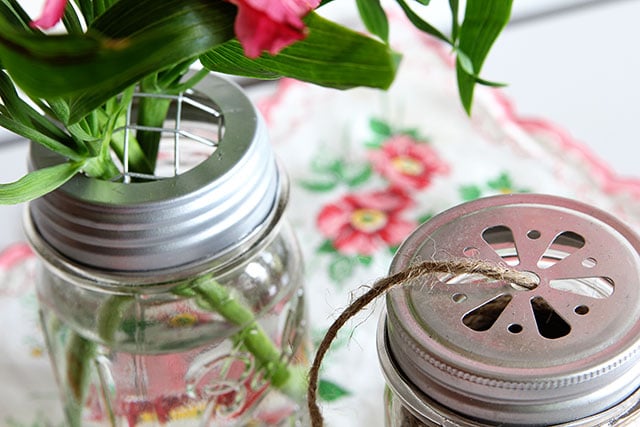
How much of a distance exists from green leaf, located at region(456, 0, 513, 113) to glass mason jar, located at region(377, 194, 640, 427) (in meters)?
0.05

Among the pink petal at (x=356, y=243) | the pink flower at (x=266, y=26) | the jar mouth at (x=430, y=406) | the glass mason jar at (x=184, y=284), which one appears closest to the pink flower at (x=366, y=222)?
the pink petal at (x=356, y=243)

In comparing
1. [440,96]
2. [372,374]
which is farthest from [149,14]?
[440,96]

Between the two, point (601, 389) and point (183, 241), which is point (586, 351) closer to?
point (601, 389)

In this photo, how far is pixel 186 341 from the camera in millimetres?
383

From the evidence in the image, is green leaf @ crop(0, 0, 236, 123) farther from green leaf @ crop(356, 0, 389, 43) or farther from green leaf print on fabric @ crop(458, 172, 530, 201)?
green leaf print on fabric @ crop(458, 172, 530, 201)

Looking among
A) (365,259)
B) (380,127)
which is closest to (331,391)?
(365,259)

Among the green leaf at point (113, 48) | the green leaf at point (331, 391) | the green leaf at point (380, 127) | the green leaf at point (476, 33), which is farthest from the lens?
the green leaf at point (380, 127)

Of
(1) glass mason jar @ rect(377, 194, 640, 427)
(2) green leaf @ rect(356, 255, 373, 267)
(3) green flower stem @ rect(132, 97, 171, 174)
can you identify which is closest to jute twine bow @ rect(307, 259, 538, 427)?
(1) glass mason jar @ rect(377, 194, 640, 427)

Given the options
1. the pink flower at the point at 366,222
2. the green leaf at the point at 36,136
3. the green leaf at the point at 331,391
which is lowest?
the green leaf at the point at 331,391

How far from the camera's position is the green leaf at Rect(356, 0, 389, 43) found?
0.36 metres

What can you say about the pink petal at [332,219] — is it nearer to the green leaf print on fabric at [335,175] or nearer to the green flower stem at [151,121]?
the green leaf print on fabric at [335,175]

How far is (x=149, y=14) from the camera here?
0.25m

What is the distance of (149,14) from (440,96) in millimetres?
384

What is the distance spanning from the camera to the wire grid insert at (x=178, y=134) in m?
0.35
